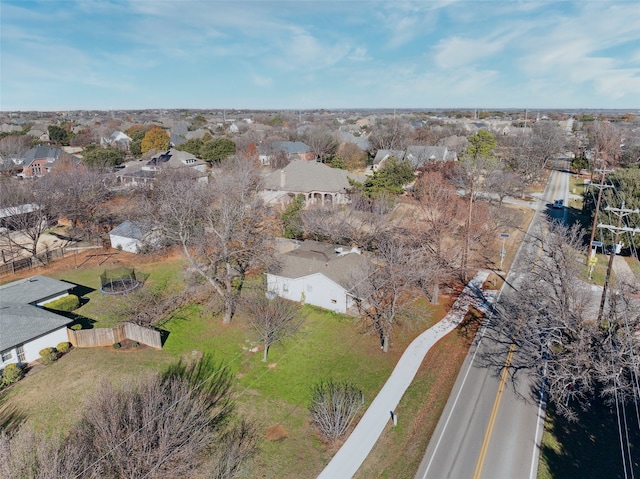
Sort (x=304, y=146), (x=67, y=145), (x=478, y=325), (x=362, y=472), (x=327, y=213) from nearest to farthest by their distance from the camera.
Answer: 1. (x=362, y=472)
2. (x=478, y=325)
3. (x=327, y=213)
4. (x=304, y=146)
5. (x=67, y=145)

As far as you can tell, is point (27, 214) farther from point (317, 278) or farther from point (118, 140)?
point (118, 140)

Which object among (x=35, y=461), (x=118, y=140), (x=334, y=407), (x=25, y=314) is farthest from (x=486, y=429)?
(x=118, y=140)

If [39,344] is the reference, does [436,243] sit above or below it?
above

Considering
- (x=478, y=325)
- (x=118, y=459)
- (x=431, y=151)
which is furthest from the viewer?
(x=431, y=151)

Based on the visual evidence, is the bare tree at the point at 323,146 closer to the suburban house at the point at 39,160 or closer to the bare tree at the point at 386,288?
the suburban house at the point at 39,160

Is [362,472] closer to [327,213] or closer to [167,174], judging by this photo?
[327,213]

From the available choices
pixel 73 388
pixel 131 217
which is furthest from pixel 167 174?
pixel 73 388
